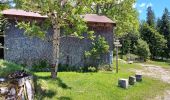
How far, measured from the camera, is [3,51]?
29156 mm

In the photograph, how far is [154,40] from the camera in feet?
214

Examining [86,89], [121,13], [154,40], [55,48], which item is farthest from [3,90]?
[154,40]

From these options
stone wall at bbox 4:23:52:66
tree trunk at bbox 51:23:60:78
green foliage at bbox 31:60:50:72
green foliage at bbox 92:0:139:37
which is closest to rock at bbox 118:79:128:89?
tree trunk at bbox 51:23:60:78

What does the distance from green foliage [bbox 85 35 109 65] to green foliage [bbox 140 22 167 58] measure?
35058mm

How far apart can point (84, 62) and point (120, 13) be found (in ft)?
73.4

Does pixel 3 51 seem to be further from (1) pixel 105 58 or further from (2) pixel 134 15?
(2) pixel 134 15

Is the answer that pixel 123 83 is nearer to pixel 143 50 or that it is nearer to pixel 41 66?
pixel 41 66

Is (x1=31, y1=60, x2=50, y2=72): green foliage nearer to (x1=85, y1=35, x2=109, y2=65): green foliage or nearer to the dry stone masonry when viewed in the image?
(x1=85, y1=35, x2=109, y2=65): green foliage

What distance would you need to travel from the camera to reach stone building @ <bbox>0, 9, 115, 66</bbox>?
28375mm

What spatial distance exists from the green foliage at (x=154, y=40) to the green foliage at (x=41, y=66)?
39373 mm

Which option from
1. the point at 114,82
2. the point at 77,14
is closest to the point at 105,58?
the point at 114,82

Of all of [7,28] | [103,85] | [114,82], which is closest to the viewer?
[103,85]

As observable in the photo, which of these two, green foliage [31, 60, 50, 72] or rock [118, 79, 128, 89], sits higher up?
green foliage [31, 60, 50, 72]

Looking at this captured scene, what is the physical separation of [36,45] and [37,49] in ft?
1.22
